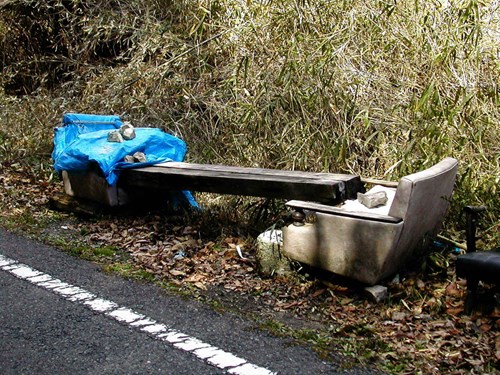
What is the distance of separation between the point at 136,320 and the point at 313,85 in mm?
2750

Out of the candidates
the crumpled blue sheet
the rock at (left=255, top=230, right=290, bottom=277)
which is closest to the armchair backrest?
the rock at (left=255, top=230, right=290, bottom=277)

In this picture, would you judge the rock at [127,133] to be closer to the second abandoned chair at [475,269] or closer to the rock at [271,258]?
the rock at [271,258]

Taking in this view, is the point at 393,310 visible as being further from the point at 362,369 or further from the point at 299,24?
the point at 299,24

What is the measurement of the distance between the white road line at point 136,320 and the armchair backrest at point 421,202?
133 centimetres

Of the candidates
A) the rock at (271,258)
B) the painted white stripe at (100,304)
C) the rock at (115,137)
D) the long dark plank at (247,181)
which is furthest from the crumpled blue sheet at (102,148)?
the painted white stripe at (100,304)

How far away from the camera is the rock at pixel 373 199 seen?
438 centimetres

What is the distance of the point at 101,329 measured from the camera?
12.1 feet

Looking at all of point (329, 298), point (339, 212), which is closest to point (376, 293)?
point (329, 298)

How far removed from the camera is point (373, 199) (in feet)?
14.4

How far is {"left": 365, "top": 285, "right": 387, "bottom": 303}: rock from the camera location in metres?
4.10

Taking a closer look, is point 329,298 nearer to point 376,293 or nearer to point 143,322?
point 376,293

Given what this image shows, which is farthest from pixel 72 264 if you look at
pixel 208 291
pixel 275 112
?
pixel 275 112

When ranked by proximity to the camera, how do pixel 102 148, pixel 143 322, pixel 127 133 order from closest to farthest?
pixel 143 322 < pixel 102 148 < pixel 127 133

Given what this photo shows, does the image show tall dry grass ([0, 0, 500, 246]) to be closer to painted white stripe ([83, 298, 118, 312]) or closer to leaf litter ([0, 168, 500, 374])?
leaf litter ([0, 168, 500, 374])
